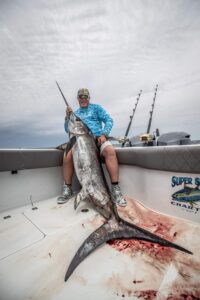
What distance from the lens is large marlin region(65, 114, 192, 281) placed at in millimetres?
1154

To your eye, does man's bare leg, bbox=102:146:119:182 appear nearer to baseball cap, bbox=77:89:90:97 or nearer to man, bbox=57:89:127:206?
man, bbox=57:89:127:206

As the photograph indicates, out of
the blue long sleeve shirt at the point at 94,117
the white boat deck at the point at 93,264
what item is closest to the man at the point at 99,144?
the blue long sleeve shirt at the point at 94,117

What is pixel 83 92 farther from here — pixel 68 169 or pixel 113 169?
pixel 113 169

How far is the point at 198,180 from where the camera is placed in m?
1.41

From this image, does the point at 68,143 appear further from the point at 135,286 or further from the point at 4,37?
the point at 4,37

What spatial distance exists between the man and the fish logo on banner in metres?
0.66

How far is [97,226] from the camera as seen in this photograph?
1547 millimetres

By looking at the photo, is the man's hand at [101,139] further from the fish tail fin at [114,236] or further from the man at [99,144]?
the fish tail fin at [114,236]

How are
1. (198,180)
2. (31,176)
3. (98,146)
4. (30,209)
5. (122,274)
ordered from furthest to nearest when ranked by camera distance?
(98,146) → (31,176) → (30,209) → (198,180) → (122,274)

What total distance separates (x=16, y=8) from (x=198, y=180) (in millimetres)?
4397

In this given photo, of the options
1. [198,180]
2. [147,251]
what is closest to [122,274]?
[147,251]

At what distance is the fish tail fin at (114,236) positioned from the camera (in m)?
1.12

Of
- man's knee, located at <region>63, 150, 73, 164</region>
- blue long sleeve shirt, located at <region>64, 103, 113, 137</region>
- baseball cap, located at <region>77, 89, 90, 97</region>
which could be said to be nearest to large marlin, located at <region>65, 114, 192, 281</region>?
man's knee, located at <region>63, 150, 73, 164</region>

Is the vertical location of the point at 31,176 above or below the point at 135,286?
above
